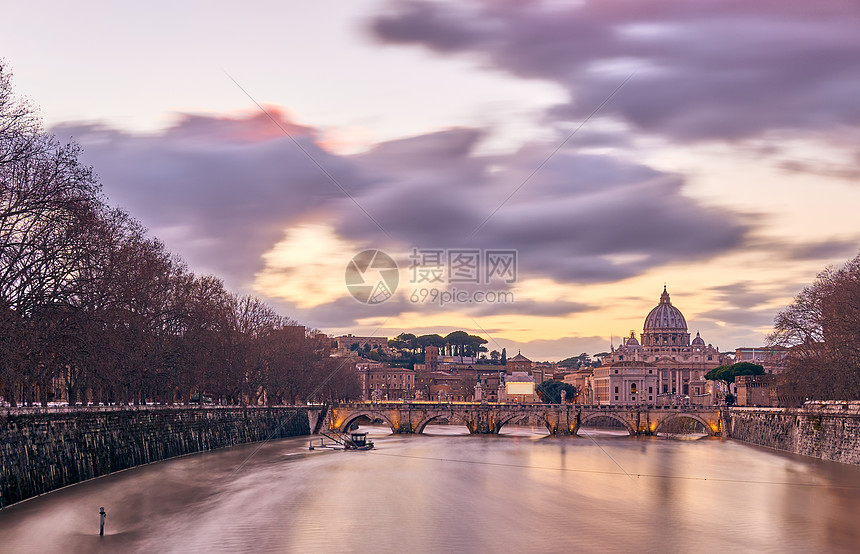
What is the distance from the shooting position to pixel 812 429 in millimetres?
99125

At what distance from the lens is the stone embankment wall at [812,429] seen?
8744 cm

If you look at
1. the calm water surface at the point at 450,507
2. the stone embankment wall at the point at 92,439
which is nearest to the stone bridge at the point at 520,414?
the stone embankment wall at the point at 92,439

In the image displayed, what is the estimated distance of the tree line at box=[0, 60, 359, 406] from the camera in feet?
171

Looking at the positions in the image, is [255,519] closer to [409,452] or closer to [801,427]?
[409,452]

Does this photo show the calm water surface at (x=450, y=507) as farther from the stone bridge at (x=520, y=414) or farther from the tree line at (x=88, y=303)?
the stone bridge at (x=520, y=414)

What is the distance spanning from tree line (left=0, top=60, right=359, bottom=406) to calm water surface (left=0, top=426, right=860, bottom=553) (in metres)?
7.89

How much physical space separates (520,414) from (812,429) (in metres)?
60.5

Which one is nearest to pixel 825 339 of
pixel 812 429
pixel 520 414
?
pixel 812 429

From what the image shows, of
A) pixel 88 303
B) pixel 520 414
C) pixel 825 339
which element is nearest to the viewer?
pixel 88 303

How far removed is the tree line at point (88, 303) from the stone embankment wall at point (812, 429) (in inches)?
2365

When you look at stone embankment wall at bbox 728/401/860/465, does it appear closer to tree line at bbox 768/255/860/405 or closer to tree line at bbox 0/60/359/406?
tree line at bbox 768/255/860/405

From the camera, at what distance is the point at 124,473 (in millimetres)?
74750

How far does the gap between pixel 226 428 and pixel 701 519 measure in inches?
2532

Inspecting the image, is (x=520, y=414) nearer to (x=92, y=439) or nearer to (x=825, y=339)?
(x=825, y=339)
